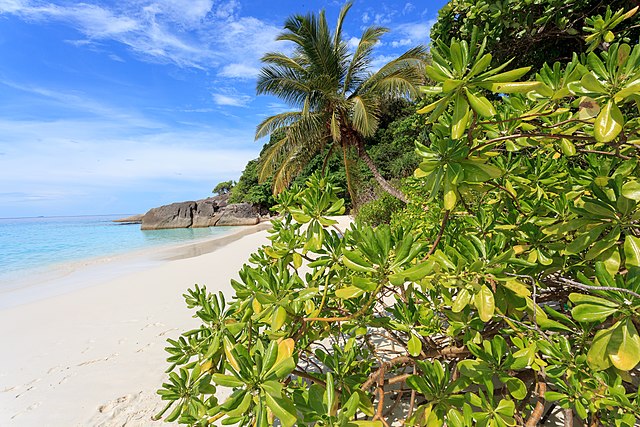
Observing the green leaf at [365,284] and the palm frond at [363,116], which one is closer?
the green leaf at [365,284]

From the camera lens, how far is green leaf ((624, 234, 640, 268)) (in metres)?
0.86

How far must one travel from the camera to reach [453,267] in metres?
1.01

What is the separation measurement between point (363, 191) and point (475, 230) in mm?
16875

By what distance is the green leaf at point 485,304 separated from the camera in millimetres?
891

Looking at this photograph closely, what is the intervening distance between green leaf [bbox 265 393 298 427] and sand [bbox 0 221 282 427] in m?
1.78

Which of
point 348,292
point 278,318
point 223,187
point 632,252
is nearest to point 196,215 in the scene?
point 223,187

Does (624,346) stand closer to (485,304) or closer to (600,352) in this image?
(600,352)

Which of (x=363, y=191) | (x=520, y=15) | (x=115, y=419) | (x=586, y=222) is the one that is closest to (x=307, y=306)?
(x=586, y=222)

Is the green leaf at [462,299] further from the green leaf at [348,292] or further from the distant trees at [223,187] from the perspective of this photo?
the distant trees at [223,187]

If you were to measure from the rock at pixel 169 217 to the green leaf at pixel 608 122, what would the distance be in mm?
36690

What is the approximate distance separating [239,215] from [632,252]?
110 ft

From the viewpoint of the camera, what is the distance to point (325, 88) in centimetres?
923

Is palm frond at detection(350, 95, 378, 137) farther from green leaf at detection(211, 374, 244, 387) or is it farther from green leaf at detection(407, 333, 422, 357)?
green leaf at detection(211, 374, 244, 387)

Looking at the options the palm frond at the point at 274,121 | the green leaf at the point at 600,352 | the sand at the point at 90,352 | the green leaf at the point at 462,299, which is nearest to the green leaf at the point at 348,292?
the green leaf at the point at 462,299
